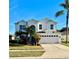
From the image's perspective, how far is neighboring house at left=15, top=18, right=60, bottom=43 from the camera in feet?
10.1

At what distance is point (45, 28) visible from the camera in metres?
3.14

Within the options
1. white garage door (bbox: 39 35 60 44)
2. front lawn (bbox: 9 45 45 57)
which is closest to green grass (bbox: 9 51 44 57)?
front lawn (bbox: 9 45 45 57)

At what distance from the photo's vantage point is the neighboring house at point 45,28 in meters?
3.07

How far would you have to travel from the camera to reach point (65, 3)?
301cm

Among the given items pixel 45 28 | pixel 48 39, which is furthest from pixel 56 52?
pixel 45 28

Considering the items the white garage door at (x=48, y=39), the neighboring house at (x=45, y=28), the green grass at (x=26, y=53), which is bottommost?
the green grass at (x=26, y=53)

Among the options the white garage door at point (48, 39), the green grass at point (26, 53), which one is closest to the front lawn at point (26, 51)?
the green grass at point (26, 53)

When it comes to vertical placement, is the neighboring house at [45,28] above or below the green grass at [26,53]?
above

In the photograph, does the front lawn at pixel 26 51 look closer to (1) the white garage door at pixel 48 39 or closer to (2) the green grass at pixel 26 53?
(2) the green grass at pixel 26 53

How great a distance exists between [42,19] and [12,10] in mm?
466

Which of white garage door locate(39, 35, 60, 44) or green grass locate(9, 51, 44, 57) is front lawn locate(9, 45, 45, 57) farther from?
white garage door locate(39, 35, 60, 44)
